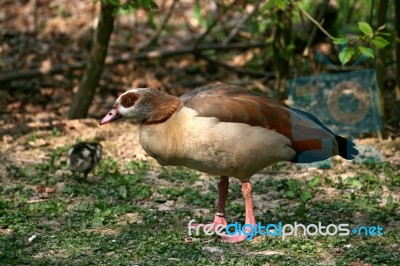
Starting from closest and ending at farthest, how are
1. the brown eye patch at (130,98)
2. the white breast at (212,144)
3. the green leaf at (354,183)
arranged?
the white breast at (212,144) → the brown eye patch at (130,98) → the green leaf at (354,183)

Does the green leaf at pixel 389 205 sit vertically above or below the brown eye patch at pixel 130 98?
below

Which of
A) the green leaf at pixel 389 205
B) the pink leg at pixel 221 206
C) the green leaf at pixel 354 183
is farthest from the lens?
the green leaf at pixel 354 183

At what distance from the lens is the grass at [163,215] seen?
19.2 feet

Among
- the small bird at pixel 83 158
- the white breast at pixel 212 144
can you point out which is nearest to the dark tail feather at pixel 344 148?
the white breast at pixel 212 144

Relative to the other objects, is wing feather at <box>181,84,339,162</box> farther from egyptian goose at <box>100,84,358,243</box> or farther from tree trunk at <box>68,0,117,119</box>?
tree trunk at <box>68,0,117,119</box>

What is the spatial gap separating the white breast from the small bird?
2016 millimetres

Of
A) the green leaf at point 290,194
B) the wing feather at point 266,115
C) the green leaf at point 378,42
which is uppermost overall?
the green leaf at point 378,42

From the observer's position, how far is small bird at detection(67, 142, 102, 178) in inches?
313

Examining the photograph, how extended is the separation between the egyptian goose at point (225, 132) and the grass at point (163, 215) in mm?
495

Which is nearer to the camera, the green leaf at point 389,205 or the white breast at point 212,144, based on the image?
the white breast at point 212,144

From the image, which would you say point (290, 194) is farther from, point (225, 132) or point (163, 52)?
point (163, 52)

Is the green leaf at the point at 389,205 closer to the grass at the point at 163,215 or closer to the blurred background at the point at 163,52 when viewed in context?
the grass at the point at 163,215

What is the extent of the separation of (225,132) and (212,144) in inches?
5.6

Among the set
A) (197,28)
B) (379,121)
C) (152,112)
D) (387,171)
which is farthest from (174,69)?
(152,112)
